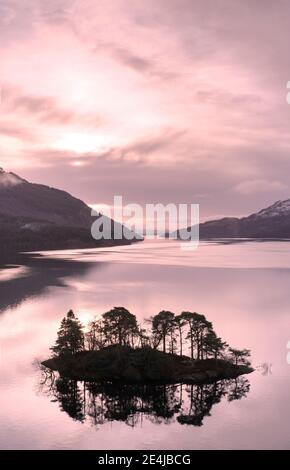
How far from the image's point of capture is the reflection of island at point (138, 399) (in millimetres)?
62656

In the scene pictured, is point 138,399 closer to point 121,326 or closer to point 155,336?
point 155,336

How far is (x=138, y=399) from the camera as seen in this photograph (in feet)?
221

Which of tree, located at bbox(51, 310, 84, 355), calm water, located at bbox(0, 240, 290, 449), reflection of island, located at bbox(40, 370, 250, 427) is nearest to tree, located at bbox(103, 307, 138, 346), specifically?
tree, located at bbox(51, 310, 84, 355)

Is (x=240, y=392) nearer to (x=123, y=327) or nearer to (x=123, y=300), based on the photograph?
(x=123, y=327)

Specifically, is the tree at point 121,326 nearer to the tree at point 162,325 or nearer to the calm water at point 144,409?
the tree at point 162,325

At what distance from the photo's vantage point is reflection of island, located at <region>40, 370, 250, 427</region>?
62.7 metres

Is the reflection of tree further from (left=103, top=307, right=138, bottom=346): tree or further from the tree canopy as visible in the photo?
(left=103, top=307, right=138, bottom=346): tree

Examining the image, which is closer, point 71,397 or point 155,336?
point 71,397

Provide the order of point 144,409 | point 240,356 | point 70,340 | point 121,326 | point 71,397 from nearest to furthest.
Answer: point 144,409 → point 71,397 → point 70,340 → point 121,326 → point 240,356

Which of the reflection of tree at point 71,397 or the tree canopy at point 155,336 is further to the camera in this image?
the tree canopy at point 155,336

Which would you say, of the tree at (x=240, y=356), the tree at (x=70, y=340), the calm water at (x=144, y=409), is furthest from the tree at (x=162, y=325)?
the tree at (x=70, y=340)

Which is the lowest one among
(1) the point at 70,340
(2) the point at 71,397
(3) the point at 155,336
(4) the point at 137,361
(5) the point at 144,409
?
(5) the point at 144,409

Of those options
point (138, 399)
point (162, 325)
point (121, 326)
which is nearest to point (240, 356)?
point (162, 325)
